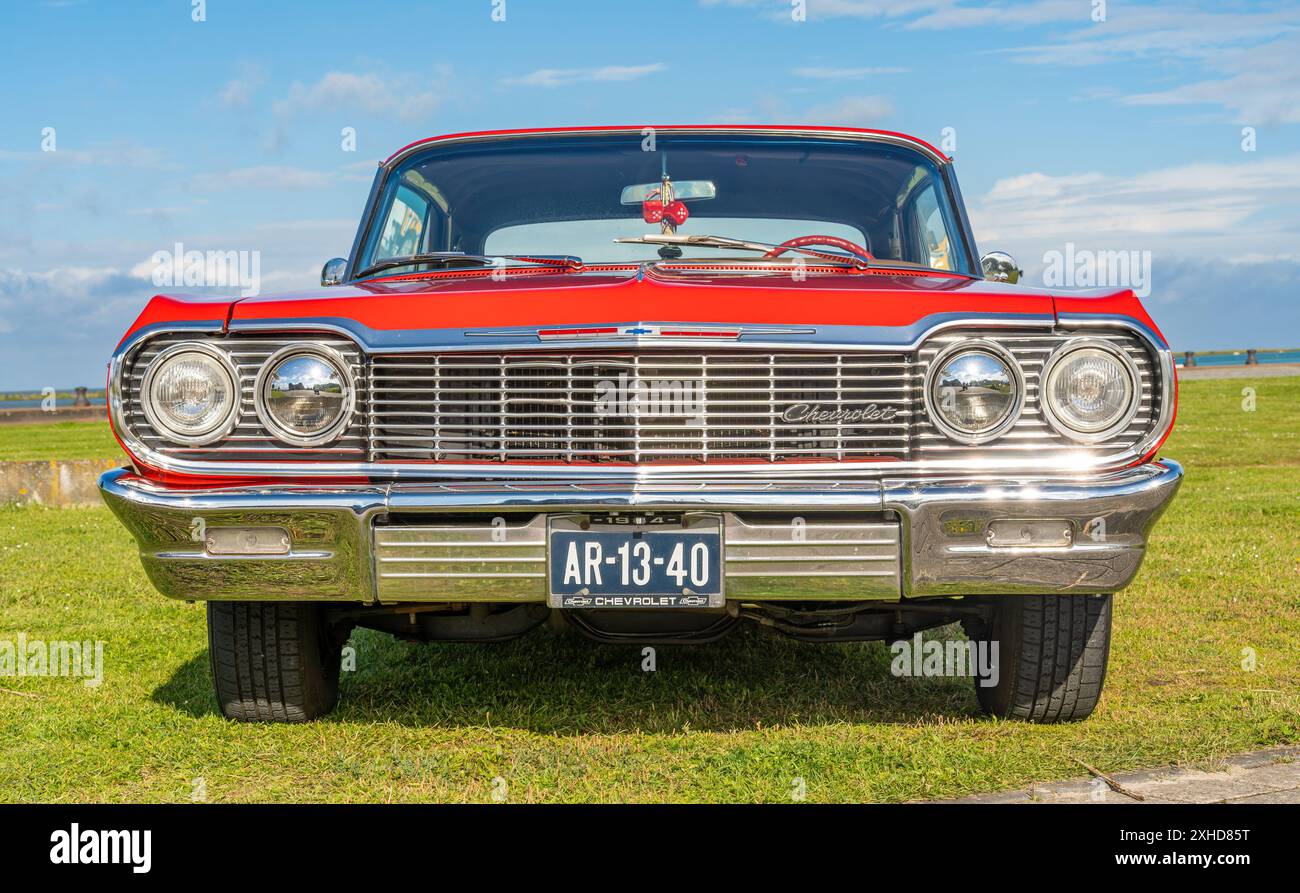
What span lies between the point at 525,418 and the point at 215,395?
2.55 feet

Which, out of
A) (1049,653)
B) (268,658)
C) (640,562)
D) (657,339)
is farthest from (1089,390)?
(268,658)

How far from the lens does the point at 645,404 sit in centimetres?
297

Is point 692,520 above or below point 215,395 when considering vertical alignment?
below

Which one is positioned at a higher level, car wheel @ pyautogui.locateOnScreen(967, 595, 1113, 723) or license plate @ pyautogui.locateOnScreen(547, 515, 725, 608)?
license plate @ pyautogui.locateOnScreen(547, 515, 725, 608)

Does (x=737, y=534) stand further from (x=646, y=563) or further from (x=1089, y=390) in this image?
(x=1089, y=390)

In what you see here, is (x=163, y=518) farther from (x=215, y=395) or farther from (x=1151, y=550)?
(x=1151, y=550)

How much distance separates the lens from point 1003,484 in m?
2.96

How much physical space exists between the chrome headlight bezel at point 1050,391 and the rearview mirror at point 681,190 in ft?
5.42

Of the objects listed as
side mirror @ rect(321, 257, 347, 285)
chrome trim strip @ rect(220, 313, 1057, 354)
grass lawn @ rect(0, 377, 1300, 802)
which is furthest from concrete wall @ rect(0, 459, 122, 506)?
chrome trim strip @ rect(220, 313, 1057, 354)

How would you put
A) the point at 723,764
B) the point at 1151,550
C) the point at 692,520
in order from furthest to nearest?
1. the point at 1151,550
2. the point at 723,764
3. the point at 692,520

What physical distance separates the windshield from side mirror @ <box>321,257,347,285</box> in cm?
9

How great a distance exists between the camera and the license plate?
2898mm

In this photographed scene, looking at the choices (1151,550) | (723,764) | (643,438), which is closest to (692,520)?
(643,438)

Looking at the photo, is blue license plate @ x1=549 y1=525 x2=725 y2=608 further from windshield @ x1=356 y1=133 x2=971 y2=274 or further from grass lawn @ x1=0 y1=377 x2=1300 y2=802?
windshield @ x1=356 y1=133 x2=971 y2=274
